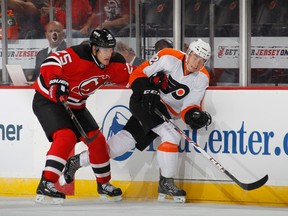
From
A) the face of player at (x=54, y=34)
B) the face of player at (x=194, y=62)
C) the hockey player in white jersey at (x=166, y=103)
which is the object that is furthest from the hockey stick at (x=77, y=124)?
the face of player at (x=54, y=34)

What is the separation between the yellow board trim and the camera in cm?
591

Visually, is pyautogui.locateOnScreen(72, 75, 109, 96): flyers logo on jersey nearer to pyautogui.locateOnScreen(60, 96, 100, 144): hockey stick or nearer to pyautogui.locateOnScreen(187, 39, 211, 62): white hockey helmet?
pyautogui.locateOnScreen(60, 96, 100, 144): hockey stick

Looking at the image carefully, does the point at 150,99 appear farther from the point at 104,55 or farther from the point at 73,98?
the point at 73,98

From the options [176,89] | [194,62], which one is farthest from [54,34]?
[194,62]

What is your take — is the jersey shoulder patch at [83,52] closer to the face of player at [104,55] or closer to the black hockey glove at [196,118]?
the face of player at [104,55]

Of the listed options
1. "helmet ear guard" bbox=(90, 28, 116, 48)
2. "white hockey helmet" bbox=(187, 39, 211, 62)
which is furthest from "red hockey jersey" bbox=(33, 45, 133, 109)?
"white hockey helmet" bbox=(187, 39, 211, 62)

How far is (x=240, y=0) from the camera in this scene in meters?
6.69

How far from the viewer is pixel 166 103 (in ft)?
19.6

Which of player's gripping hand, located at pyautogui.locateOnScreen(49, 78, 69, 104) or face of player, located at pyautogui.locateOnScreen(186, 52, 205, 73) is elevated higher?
face of player, located at pyautogui.locateOnScreen(186, 52, 205, 73)

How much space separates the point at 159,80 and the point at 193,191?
721mm

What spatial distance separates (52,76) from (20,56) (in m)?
1.58

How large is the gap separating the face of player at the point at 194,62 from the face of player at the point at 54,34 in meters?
1.52

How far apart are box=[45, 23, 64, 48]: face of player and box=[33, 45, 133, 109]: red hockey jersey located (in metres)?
1.18

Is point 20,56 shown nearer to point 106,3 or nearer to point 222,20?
point 106,3
